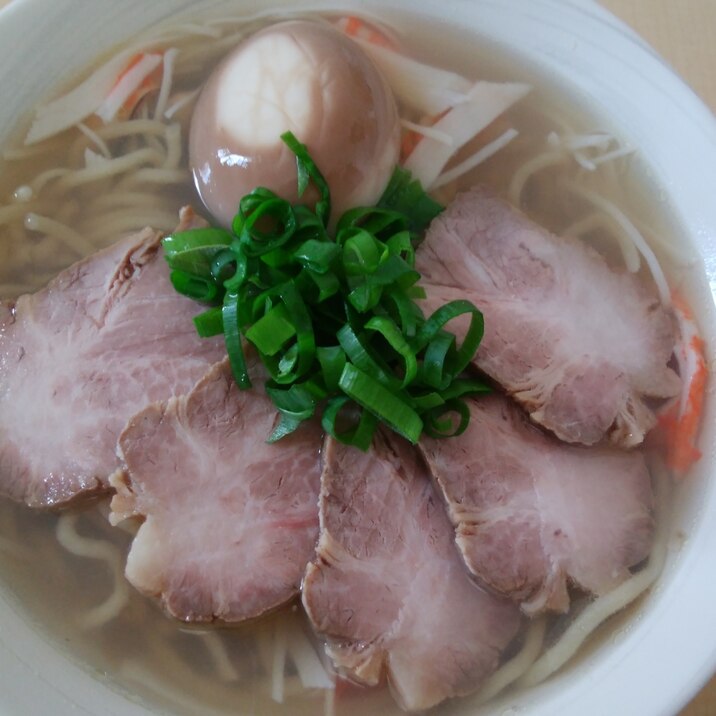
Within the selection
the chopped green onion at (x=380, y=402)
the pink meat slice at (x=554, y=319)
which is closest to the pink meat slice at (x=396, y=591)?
the chopped green onion at (x=380, y=402)

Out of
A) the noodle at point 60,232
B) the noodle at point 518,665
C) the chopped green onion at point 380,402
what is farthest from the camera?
the noodle at point 60,232

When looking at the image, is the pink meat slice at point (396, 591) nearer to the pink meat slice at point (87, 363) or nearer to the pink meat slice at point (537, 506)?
the pink meat slice at point (537, 506)

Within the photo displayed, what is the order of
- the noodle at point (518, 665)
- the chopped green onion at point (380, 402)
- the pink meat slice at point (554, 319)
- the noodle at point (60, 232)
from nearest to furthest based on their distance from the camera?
1. the chopped green onion at point (380, 402)
2. the noodle at point (518, 665)
3. the pink meat slice at point (554, 319)
4. the noodle at point (60, 232)

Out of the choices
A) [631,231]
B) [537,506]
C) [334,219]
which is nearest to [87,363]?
[334,219]

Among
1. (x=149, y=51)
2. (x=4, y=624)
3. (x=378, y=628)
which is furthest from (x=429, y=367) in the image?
(x=149, y=51)

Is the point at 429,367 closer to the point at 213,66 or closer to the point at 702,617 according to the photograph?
the point at 702,617

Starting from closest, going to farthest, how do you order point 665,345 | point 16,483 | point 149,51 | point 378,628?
point 378,628, point 16,483, point 665,345, point 149,51

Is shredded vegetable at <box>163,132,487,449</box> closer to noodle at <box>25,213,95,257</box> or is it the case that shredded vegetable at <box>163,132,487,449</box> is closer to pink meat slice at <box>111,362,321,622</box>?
pink meat slice at <box>111,362,321,622</box>
